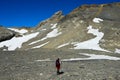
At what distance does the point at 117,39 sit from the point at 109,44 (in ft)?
20.5

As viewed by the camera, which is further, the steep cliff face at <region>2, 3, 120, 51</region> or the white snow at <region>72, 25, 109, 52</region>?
the steep cliff face at <region>2, 3, 120, 51</region>

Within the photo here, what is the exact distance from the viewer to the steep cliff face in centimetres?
8738

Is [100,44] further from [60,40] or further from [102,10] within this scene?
[102,10]

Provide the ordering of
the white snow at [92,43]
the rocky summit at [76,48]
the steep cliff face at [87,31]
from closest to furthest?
the rocky summit at [76,48]
the white snow at [92,43]
the steep cliff face at [87,31]

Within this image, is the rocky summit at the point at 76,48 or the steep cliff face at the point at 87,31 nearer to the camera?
the rocky summit at the point at 76,48

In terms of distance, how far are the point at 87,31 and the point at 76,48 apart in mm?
26950

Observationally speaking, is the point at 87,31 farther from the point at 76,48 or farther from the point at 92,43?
the point at 76,48

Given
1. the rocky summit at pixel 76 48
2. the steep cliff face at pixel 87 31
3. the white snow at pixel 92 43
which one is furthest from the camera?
the steep cliff face at pixel 87 31

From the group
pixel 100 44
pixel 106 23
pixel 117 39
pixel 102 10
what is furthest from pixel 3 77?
pixel 102 10

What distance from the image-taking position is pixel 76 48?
7906cm

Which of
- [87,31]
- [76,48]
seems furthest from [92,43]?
[87,31]

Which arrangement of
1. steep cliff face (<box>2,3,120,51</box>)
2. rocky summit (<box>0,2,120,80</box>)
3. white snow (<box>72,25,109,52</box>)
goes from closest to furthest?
1. rocky summit (<box>0,2,120,80</box>)
2. white snow (<box>72,25,109,52</box>)
3. steep cliff face (<box>2,3,120,51</box>)

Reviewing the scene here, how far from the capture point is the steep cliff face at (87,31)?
87375 mm

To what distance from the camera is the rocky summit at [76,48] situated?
3534 centimetres
